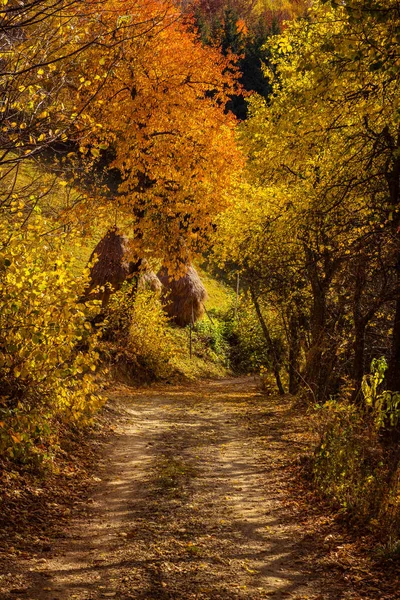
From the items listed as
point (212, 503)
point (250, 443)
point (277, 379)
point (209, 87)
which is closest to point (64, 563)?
point (212, 503)

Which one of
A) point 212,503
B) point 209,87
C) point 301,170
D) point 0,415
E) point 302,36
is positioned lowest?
point 212,503

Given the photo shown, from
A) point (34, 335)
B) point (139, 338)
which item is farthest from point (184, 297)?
point (34, 335)

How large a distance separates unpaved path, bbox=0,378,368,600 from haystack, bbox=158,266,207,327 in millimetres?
15815

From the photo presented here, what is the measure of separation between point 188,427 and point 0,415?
6686 mm

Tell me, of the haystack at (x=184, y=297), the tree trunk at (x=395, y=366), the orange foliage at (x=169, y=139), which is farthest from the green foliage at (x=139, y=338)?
the tree trunk at (x=395, y=366)

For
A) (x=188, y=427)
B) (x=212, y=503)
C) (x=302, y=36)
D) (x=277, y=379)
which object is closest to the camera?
(x=212, y=503)

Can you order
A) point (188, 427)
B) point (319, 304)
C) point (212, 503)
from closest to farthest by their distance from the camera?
1. point (212, 503)
2. point (188, 427)
3. point (319, 304)

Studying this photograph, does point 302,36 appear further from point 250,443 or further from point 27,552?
point 27,552

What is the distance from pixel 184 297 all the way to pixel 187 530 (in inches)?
855

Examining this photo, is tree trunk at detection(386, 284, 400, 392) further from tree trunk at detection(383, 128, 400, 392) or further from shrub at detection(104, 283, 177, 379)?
shrub at detection(104, 283, 177, 379)

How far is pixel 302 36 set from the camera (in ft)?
35.2

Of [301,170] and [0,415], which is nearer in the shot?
[0,415]

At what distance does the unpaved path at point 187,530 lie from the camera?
202 inches

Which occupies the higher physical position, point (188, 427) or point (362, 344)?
point (362, 344)
